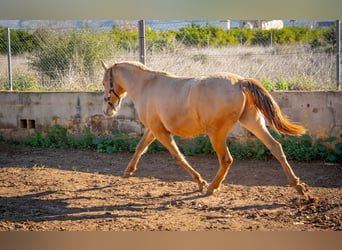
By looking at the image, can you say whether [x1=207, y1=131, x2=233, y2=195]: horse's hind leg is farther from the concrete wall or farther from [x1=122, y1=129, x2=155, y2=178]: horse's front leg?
the concrete wall

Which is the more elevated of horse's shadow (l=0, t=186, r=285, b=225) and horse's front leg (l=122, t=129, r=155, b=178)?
horse's front leg (l=122, t=129, r=155, b=178)

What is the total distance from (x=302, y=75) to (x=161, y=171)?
13.6ft

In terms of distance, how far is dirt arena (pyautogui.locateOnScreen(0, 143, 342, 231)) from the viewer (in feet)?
16.5

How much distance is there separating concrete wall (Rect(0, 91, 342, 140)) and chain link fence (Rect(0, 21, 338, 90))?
0.89 metres

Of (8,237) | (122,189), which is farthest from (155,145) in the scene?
(8,237)

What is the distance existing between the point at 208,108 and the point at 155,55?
453cm

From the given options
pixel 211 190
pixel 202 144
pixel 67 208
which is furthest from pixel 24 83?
pixel 211 190

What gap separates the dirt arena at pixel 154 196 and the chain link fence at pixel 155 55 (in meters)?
2.40

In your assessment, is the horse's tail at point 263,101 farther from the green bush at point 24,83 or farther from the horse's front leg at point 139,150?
the green bush at point 24,83

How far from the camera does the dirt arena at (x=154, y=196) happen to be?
5.04 metres

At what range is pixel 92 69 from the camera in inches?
426

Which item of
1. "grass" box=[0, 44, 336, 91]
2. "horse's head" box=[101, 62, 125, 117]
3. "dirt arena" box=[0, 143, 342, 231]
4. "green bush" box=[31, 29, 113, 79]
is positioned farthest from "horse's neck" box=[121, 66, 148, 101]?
"green bush" box=[31, 29, 113, 79]

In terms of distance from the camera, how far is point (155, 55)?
999 centimetres

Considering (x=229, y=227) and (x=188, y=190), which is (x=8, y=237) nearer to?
(x=229, y=227)
